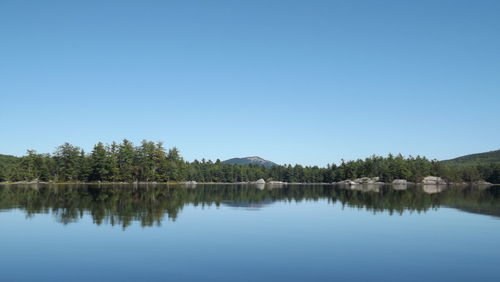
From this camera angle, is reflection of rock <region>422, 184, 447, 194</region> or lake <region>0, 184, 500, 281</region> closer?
lake <region>0, 184, 500, 281</region>

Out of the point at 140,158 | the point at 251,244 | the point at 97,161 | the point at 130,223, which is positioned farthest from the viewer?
the point at 140,158

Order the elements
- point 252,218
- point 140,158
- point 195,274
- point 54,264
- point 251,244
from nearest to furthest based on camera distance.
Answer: point 195,274, point 54,264, point 251,244, point 252,218, point 140,158

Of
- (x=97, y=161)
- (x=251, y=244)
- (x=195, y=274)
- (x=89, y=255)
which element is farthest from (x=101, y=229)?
(x=97, y=161)

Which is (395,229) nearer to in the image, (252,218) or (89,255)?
(252,218)

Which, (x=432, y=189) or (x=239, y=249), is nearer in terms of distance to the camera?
(x=239, y=249)

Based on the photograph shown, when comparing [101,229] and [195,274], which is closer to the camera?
[195,274]

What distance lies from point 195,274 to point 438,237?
19628 millimetres

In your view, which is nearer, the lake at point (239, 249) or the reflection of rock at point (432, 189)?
the lake at point (239, 249)

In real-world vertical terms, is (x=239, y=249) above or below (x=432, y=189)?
below

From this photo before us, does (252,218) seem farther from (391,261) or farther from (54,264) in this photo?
(54,264)

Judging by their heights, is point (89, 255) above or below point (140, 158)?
below

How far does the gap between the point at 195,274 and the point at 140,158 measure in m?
142

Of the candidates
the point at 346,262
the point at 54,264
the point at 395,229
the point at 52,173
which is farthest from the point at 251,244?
the point at 52,173

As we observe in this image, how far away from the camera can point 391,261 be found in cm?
2075
